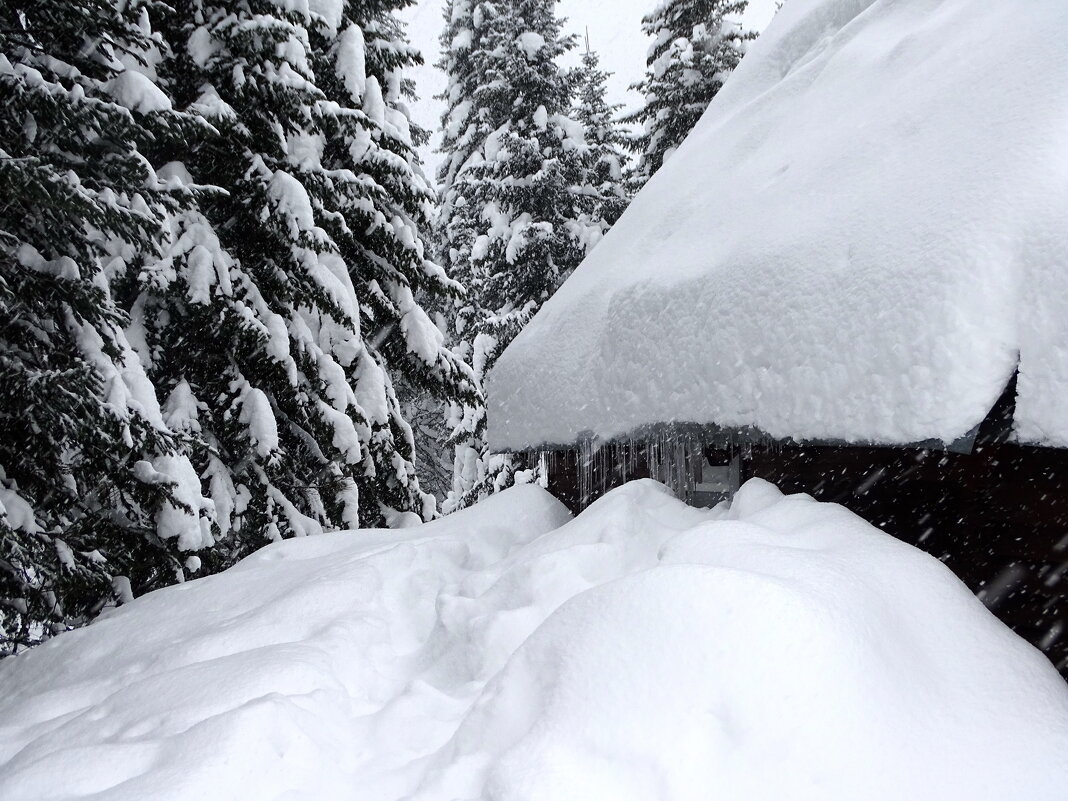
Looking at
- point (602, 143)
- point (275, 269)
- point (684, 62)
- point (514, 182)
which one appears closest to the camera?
point (275, 269)

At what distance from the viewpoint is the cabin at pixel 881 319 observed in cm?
258

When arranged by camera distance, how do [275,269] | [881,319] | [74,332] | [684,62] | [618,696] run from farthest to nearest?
[684,62]
[275,269]
[74,332]
[881,319]
[618,696]

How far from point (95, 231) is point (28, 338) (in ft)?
3.78

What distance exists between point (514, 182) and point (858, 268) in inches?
482

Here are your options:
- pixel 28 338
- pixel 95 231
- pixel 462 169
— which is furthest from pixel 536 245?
pixel 28 338

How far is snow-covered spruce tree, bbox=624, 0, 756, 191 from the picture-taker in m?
13.7

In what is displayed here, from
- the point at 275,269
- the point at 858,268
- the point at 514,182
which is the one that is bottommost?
the point at 858,268

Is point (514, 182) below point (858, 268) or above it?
above

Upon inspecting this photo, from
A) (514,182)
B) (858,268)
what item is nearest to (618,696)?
(858,268)

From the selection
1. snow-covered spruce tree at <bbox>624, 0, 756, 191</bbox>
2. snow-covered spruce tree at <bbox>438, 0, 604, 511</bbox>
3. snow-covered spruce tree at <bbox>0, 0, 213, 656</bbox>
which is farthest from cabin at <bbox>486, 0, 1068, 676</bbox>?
snow-covered spruce tree at <bbox>438, 0, 604, 511</bbox>

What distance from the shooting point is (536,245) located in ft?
47.3

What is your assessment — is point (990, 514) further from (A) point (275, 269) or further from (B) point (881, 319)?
(A) point (275, 269)

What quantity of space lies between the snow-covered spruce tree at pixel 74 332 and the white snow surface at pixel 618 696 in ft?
6.45

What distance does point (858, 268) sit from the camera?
304 centimetres
